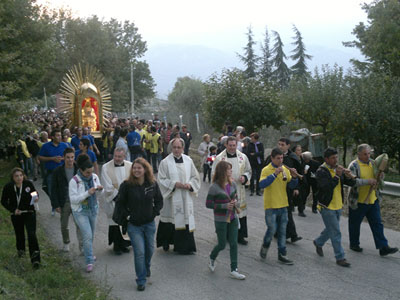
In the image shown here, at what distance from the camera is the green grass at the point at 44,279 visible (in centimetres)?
581

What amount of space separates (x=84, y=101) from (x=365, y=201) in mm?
17549

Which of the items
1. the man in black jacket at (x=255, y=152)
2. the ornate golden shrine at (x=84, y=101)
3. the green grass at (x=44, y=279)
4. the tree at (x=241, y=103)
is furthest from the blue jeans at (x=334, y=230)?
the ornate golden shrine at (x=84, y=101)

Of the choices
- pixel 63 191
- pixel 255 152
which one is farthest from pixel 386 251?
pixel 255 152

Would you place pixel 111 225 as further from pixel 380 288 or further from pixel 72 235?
pixel 380 288

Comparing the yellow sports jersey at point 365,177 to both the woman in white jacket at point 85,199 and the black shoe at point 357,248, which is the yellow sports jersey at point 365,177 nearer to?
the black shoe at point 357,248

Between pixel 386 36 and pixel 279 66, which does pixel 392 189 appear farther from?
pixel 279 66

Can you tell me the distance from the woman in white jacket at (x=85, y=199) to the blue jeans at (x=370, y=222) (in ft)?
13.3

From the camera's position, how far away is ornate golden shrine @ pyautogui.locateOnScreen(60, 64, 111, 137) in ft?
75.2

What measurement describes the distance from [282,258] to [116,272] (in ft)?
8.01

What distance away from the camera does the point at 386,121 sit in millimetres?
13492

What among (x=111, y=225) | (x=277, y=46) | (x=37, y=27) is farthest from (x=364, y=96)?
(x=277, y=46)

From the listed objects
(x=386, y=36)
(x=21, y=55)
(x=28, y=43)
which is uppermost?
(x=386, y=36)

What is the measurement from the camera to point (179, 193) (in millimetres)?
7789

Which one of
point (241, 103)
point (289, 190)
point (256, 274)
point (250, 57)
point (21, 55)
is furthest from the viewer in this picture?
point (250, 57)
